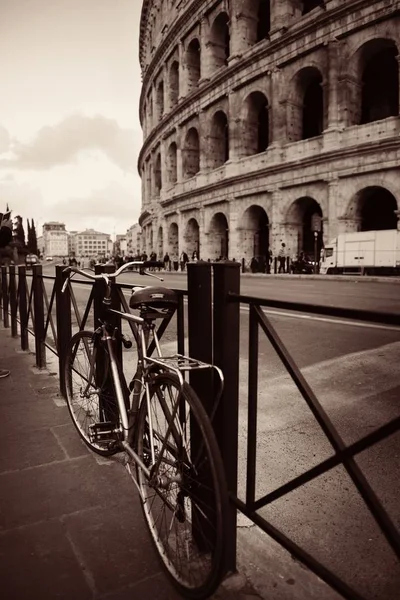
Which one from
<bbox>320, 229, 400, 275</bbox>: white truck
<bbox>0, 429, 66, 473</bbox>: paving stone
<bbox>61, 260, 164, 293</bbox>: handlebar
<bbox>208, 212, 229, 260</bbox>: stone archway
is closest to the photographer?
<bbox>61, 260, 164, 293</bbox>: handlebar

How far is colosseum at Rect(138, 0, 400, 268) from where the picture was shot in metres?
22.8

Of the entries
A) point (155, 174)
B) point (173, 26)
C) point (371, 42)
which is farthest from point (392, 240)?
point (155, 174)

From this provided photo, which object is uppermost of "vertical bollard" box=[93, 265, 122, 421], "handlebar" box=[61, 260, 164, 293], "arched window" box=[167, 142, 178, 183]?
"arched window" box=[167, 142, 178, 183]

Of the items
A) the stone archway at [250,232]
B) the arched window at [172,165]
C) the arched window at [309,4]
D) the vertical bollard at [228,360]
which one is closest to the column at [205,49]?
the arched window at [309,4]

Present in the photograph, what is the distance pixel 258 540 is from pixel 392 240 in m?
20.7

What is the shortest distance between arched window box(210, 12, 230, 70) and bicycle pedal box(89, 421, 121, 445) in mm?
32812

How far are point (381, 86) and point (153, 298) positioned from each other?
95.4 feet

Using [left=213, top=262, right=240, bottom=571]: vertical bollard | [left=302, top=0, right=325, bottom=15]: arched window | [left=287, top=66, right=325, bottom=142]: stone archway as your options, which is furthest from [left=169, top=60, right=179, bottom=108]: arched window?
[left=213, top=262, right=240, bottom=571]: vertical bollard

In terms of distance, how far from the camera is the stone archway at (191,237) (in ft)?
116

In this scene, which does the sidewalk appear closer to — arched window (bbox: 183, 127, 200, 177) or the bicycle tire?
the bicycle tire

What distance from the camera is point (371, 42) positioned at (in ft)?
73.0

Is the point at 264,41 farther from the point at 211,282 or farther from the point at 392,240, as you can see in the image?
the point at 211,282

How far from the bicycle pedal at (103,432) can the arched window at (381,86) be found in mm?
27714

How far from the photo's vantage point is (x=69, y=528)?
2.24m
